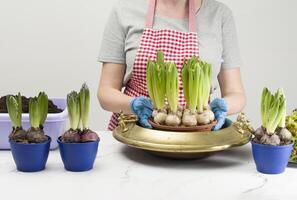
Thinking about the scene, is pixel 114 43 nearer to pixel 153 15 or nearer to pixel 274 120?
pixel 153 15

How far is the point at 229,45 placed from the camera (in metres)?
1.92

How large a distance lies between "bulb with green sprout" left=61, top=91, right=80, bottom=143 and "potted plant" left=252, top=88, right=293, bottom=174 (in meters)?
0.44

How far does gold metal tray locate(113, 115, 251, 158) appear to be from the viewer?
1109 mm

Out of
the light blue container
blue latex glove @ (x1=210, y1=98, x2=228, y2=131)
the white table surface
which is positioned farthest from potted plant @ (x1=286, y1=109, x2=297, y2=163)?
the light blue container

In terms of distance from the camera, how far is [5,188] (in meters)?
1.01

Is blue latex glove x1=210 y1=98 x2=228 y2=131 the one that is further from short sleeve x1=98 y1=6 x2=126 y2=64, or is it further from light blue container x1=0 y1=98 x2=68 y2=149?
short sleeve x1=98 y1=6 x2=126 y2=64

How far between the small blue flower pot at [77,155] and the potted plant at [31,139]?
0.05 meters

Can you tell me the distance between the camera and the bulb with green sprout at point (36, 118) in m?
1.10

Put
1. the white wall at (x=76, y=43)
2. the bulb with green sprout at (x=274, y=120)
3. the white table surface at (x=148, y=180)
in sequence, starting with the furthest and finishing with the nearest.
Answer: the white wall at (x=76, y=43) → the bulb with green sprout at (x=274, y=120) → the white table surface at (x=148, y=180)

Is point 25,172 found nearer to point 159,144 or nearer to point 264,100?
point 159,144

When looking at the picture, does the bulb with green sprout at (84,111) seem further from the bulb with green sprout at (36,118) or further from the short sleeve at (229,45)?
the short sleeve at (229,45)

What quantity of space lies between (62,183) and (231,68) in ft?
3.54

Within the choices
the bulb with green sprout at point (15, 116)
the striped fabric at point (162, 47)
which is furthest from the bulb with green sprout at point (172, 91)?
the striped fabric at point (162, 47)

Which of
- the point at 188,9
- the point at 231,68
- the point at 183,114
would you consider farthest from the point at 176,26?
the point at 183,114
